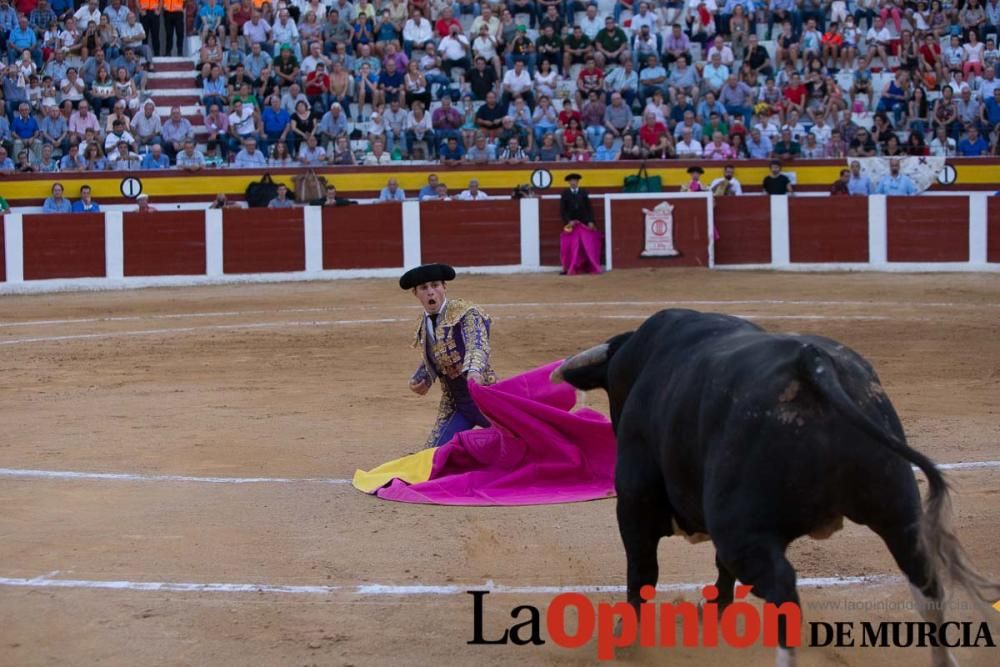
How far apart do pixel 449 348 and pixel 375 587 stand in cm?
197

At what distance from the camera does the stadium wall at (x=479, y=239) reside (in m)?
16.3

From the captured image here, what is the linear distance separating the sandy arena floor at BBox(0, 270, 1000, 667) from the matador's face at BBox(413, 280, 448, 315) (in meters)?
0.88

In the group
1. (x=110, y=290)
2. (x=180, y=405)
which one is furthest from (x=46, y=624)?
(x=110, y=290)

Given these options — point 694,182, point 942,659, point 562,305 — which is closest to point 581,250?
point 694,182

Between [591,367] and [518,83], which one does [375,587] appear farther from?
[518,83]

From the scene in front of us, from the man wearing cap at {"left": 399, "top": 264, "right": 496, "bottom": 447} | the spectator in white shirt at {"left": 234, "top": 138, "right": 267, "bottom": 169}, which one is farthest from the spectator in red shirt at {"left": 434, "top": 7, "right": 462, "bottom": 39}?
the man wearing cap at {"left": 399, "top": 264, "right": 496, "bottom": 447}

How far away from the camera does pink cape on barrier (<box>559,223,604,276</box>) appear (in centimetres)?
1656

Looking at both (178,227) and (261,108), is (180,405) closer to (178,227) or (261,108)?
(178,227)

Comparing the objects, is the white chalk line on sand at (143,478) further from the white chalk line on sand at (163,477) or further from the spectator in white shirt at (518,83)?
the spectator in white shirt at (518,83)

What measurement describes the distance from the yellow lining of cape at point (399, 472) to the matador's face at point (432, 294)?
2.16ft

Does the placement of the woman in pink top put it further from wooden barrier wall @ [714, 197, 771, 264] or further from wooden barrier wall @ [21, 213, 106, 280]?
wooden barrier wall @ [21, 213, 106, 280]

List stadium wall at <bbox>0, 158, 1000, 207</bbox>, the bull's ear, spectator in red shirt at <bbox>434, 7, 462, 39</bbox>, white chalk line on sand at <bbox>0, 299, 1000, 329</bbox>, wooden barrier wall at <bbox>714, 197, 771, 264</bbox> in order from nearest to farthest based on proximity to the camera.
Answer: the bull's ear
white chalk line on sand at <bbox>0, 299, 1000, 329</bbox>
wooden barrier wall at <bbox>714, 197, 771, 264</bbox>
stadium wall at <bbox>0, 158, 1000, 207</bbox>
spectator in red shirt at <bbox>434, 7, 462, 39</bbox>

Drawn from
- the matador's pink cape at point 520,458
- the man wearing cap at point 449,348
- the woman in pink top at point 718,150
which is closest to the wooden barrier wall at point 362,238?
the woman in pink top at point 718,150

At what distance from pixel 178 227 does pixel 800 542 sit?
12.4m
